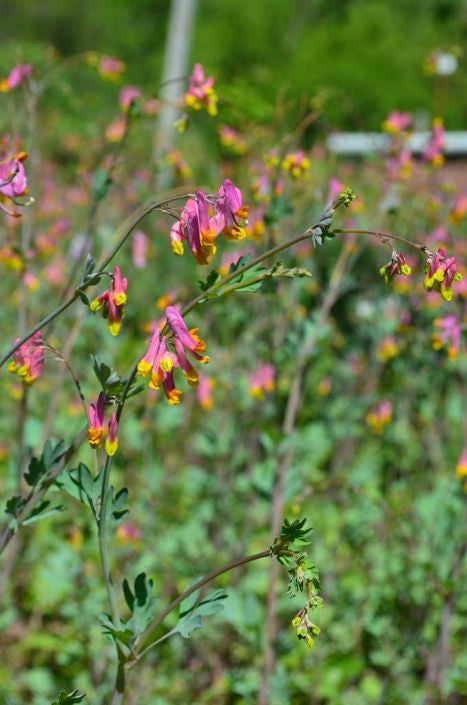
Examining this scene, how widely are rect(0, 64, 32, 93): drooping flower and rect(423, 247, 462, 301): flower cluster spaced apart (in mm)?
1317

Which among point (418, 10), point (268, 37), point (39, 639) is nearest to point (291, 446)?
point (39, 639)

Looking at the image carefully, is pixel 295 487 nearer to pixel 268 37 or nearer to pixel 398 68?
pixel 398 68

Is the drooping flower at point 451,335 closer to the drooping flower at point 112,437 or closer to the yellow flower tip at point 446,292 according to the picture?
the yellow flower tip at point 446,292

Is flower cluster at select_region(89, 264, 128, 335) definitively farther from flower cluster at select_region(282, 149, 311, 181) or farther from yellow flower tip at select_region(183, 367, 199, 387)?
flower cluster at select_region(282, 149, 311, 181)

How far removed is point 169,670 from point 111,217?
3864mm

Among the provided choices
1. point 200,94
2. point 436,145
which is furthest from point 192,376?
point 436,145

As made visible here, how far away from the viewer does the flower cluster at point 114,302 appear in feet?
4.37

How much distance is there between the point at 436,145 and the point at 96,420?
6.29 ft

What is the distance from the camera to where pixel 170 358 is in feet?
4.28

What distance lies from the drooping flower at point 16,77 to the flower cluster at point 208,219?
1.09 m

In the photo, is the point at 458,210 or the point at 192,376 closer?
the point at 192,376

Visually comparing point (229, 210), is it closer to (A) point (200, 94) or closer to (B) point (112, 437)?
(B) point (112, 437)

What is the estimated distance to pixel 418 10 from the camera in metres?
31.9

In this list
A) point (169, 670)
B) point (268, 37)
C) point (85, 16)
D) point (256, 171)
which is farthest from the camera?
point (85, 16)
